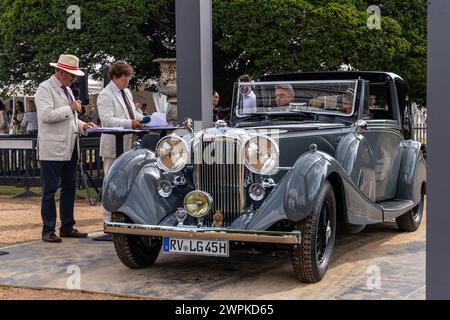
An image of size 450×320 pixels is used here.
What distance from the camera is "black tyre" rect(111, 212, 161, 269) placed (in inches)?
225

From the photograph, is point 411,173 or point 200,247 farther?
point 411,173

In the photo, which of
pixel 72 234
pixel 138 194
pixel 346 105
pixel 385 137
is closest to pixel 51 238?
pixel 72 234

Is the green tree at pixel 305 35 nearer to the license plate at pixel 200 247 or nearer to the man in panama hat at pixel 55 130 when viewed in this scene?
the man in panama hat at pixel 55 130

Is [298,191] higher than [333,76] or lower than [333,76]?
lower

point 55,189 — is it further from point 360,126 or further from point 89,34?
point 89,34

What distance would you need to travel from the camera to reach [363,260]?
6242 mm

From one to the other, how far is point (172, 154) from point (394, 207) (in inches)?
103

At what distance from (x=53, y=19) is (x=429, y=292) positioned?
2149cm

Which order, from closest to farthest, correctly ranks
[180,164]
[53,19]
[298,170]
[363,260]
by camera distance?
[298,170] → [180,164] → [363,260] → [53,19]

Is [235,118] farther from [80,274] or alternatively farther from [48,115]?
[80,274]

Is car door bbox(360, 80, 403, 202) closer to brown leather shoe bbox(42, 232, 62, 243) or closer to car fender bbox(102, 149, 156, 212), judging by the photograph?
car fender bbox(102, 149, 156, 212)

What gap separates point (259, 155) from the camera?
5.41 m

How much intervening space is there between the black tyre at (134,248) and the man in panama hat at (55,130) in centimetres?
161
